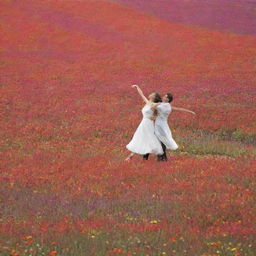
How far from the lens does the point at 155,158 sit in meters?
17.6

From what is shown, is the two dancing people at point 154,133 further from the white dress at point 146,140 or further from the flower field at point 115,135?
the flower field at point 115,135

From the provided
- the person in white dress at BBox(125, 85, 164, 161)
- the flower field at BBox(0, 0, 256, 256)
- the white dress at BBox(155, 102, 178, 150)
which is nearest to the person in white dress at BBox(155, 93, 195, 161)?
the white dress at BBox(155, 102, 178, 150)

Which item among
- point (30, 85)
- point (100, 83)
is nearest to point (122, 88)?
point (100, 83)

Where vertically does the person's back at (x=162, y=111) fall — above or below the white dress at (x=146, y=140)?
above

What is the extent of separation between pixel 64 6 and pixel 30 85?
703 inches

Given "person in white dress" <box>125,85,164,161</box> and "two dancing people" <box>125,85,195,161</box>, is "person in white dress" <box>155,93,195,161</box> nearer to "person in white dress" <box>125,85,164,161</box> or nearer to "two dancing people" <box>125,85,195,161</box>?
"two dancing people" <box>125,85,195,161</box>

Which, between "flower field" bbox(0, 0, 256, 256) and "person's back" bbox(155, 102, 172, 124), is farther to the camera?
"person's back" bbox(155, 102, 172, 124)

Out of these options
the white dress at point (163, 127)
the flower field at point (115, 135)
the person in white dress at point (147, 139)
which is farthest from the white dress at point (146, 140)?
the flower field at point (115, 135)

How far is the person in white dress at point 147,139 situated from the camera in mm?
16319

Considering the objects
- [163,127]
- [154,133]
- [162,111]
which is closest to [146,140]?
[154,133]

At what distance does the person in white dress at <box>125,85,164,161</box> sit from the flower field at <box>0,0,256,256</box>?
41cm

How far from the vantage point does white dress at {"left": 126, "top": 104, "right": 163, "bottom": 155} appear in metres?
16.3

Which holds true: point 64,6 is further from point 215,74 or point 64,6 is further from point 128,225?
point 128,225

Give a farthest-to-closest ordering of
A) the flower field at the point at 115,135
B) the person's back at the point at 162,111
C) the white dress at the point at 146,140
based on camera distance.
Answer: the person's back at the point at 162,111 < the white dress at the point at 146,140 < the flower field at the point at 115,135
